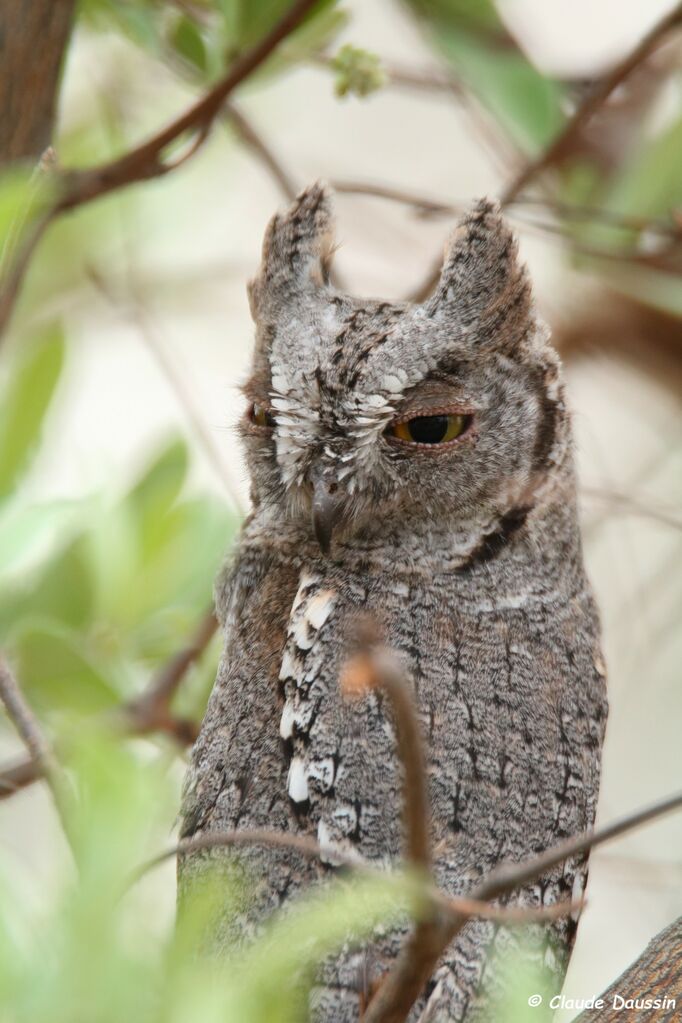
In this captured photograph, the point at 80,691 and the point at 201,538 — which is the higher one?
the point at 201,538

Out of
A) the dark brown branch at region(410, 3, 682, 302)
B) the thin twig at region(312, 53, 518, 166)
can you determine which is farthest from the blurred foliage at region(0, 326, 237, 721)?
the thin twig at region(312, 53, 518, 166)

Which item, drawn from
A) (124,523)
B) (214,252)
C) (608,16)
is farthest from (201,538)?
(608,16)

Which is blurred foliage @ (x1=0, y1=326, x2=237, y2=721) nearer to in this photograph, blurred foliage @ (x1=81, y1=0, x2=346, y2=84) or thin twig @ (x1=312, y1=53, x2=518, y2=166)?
blurred foliage @ (x1=81, y1=0, x2=346, y2=84)

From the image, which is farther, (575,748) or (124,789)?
(575,748)

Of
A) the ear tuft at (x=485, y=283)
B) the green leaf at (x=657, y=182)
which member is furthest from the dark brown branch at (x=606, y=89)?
the ear tuft at (x=485, y=283)

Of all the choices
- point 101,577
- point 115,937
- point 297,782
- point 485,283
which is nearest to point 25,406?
point 101,577

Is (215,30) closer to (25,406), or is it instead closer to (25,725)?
(25,406)

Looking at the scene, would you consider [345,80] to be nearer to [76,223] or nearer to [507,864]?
[76,223]
